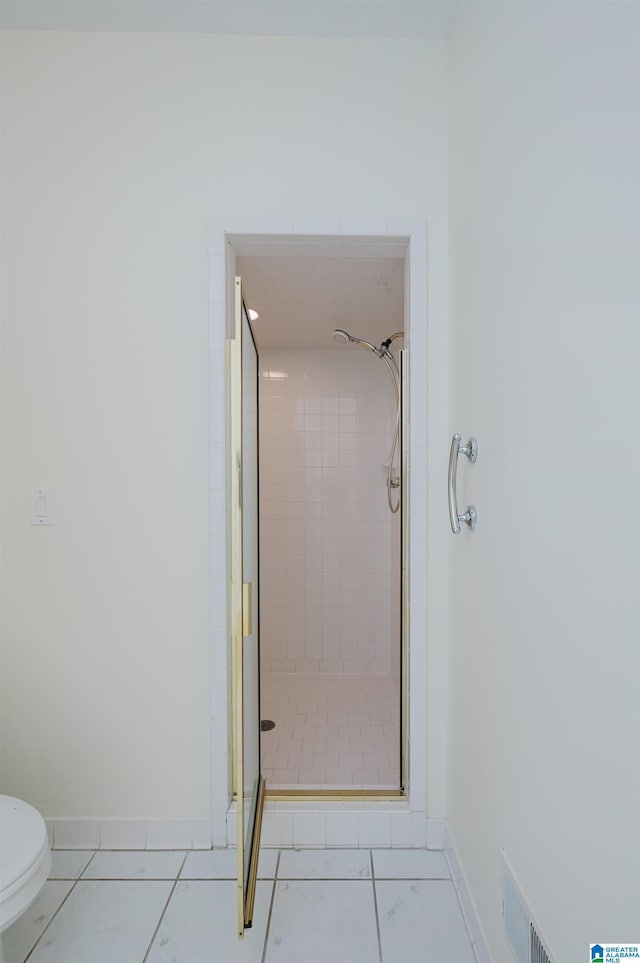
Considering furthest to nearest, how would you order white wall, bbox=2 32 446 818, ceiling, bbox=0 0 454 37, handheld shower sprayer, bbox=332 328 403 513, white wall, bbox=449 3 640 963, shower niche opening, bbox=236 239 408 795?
shower niche opening, bbox=236 239 408 795
handheld shower sprayer, bbox=332 328 403 513
white wall, bbox=2 32 446 818
ceiling, bbox=0 0 454 37
white wall, bbox=449 3 640 963

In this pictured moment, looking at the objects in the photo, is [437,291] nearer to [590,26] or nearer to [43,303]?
[590,26]

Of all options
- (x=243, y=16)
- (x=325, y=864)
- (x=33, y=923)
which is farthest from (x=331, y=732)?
(x=243, y=16)

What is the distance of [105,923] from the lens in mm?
1489

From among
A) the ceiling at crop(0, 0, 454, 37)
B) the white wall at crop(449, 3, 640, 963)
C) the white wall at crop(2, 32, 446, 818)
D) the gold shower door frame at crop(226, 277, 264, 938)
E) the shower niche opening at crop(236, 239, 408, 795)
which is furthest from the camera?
the shower niche opening at crop(236, 239, 408, 795)

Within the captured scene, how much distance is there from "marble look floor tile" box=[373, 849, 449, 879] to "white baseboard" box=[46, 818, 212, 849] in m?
0.57

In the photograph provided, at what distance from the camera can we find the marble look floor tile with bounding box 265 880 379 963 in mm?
1383

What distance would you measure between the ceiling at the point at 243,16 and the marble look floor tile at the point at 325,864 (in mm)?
2672

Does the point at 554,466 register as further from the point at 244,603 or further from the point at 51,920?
the point at 51,920

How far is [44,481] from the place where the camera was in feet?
5.92

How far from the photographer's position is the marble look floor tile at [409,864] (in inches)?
65.7

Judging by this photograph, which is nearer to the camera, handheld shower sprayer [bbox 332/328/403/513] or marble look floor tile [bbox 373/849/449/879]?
marble look floor tile [bbox 373/849/449/879]

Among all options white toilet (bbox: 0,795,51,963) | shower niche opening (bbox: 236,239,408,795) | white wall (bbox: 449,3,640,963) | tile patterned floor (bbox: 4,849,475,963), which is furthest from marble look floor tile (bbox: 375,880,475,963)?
shower niche opening (bbox: 236,239,408,795)

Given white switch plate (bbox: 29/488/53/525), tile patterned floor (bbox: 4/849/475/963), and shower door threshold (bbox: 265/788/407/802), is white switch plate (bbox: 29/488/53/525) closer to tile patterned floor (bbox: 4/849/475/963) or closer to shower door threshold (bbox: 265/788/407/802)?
tile patterned floor (bbox: 4/849/475/963)

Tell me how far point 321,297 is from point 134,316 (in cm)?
116
